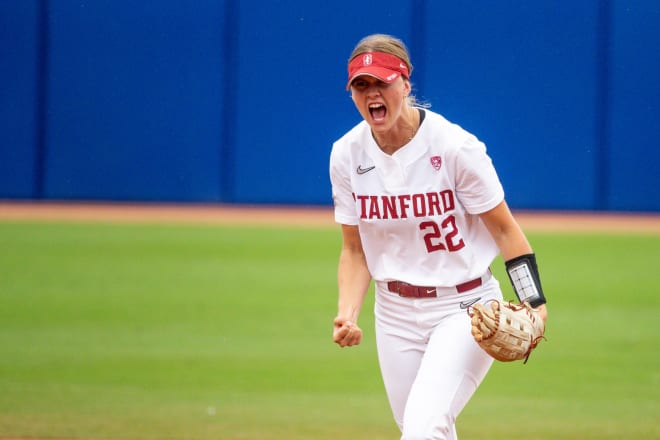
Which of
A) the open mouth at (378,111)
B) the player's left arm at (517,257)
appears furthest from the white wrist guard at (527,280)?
the open mouth at (378,111)

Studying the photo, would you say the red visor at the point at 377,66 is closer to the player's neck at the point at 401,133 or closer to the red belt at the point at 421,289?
the player's neck at the point at 401,133

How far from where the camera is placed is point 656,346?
861 centimetres

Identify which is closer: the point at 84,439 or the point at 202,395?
the point at 84,439

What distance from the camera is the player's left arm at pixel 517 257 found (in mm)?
4180

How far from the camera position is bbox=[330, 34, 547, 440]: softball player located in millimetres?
Result: 4105

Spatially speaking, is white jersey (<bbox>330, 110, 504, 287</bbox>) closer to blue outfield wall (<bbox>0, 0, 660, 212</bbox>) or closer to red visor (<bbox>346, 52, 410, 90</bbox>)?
red visor (<bbox>346, 52, 410, 90</bbox>)

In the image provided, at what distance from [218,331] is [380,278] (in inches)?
193

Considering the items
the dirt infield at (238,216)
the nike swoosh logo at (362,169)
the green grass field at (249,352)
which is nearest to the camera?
the nike swoosh logo at (362,169)

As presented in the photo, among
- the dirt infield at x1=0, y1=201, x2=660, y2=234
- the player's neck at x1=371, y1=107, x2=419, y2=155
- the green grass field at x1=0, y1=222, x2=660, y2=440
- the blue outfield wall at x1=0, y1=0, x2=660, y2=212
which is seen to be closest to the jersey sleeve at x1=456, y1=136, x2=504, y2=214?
the player's neck at x1=371, y1=107, x2=419, y2=155

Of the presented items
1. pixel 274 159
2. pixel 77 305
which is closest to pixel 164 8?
pixel 274 159

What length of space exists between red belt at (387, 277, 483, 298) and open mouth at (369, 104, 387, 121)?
2.16ft

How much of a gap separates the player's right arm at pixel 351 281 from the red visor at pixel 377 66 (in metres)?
0.73

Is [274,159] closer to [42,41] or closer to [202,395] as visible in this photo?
[42,41]

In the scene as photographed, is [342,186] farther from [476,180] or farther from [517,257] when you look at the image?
[517,257]
